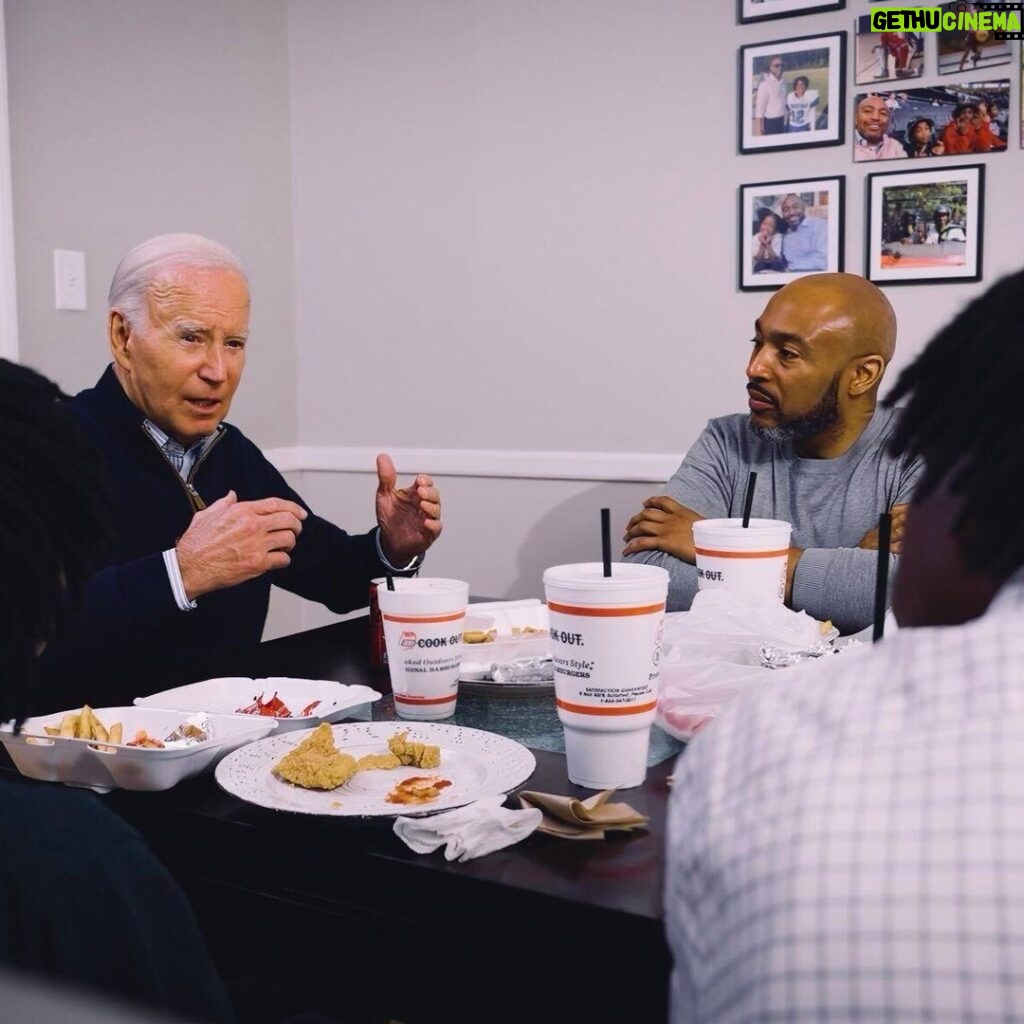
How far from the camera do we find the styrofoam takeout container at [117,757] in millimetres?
971

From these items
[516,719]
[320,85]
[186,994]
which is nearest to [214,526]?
[516,719]

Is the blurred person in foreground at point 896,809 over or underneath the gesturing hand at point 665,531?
over

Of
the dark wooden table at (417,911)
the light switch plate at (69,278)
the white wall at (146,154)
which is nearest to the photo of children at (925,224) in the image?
the white wall at (146,154)

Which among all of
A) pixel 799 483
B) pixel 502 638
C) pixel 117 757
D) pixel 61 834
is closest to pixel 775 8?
pixel 799 483

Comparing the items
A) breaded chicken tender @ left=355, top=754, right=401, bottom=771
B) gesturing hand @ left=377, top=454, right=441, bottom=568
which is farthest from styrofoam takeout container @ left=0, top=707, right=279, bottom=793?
gesturing hand @ left=377, top=454, right=441, bottom=568

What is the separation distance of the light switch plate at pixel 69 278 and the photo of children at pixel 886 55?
189 centimetres

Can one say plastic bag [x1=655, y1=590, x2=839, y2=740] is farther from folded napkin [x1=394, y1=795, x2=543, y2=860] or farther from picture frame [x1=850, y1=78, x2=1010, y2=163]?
picture frame [x1=850, y1=78, x2=1010, y2=163]

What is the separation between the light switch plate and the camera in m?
2.58

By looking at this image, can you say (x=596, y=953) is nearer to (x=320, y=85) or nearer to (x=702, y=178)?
(x=702, y=178)

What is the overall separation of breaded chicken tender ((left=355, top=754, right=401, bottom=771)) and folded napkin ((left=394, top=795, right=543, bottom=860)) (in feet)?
0.50

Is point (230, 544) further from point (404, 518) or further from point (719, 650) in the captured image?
point (719, 650)

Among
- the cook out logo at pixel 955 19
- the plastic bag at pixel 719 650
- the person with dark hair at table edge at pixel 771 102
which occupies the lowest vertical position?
the plastic bag at pixel 719 650

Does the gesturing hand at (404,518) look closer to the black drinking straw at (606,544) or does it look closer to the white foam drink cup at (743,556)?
the white foam drink cup at (743,556)

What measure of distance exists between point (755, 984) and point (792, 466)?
5.87ft
